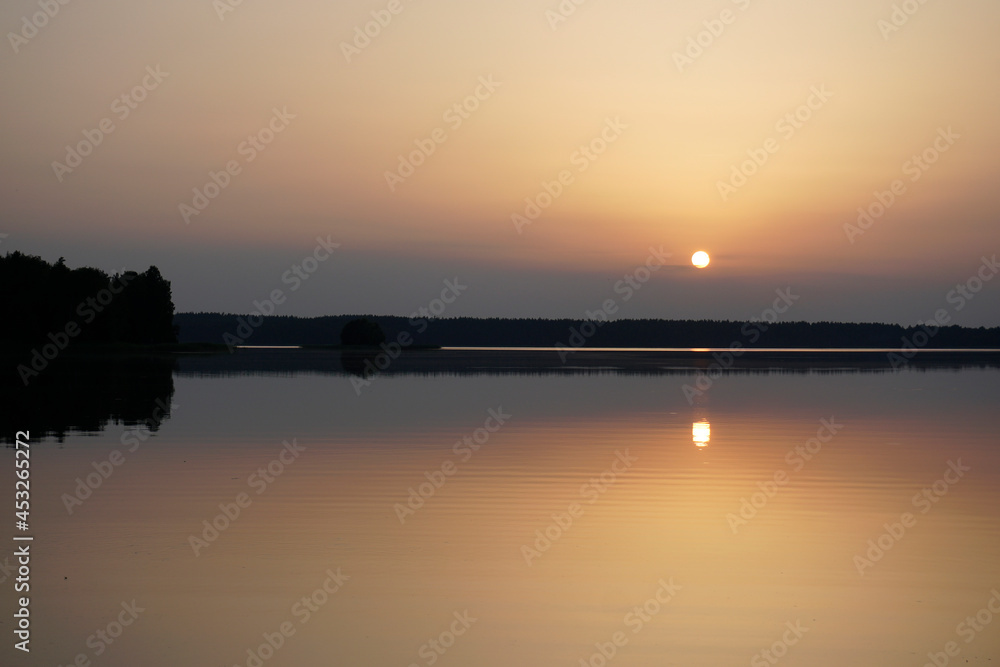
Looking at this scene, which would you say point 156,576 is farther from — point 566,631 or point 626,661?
point 626,661

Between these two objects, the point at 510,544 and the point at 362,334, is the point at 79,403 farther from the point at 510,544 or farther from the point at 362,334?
the point at 362,334

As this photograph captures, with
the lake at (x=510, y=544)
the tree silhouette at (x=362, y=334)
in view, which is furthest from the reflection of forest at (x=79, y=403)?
the tree silhouette at (x=362, y=334)

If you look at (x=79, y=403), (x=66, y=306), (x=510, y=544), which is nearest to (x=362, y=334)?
(x=66, y=306)

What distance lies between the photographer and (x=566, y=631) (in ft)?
30.7

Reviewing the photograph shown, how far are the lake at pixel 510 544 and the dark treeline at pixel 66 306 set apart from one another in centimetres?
8395

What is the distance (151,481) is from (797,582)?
10686mm

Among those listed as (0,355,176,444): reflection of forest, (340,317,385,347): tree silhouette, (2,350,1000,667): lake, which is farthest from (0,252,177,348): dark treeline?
(2,350,1000,667): lake

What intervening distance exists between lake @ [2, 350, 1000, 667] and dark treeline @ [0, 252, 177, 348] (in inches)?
3305

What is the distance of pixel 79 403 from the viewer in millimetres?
34250

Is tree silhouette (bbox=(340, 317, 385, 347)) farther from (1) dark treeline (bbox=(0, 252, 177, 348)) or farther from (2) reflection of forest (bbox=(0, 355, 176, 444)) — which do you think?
(2) reflection of forest (bbox=(0, 355, 176, 444))

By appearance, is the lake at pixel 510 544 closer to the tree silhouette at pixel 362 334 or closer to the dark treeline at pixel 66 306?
the dark treeline at pixel 66 306

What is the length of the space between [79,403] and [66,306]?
3141 inches

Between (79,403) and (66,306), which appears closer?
(79,403)

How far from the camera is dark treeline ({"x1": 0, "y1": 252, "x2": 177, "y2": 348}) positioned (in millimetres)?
104750
